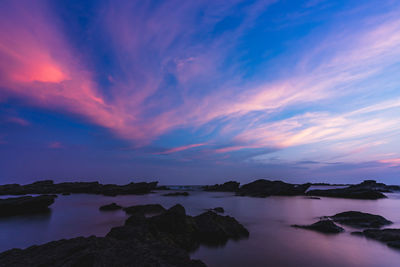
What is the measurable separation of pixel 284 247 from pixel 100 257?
40.5 ft

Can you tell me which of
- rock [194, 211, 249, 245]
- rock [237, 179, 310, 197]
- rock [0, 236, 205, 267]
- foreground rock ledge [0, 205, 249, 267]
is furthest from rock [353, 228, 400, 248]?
rock [237, 179, 310, 197]

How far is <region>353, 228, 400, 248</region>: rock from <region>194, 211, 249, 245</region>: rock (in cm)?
899

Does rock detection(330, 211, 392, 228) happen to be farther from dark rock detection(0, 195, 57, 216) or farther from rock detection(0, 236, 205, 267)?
dark rock detection(0, 195, 57, 216)

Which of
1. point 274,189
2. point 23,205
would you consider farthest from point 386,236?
point 274,189

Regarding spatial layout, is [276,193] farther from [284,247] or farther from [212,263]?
[212,263]

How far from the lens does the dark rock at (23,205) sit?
84.5 ft

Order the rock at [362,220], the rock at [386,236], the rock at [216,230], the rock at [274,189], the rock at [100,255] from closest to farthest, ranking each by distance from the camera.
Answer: the rock at [100,255]
the rock at [386,236]
the rock at [216,230]
the rock at [362,220]
the rock at [274,189]

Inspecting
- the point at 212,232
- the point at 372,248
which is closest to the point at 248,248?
the point at 212,232

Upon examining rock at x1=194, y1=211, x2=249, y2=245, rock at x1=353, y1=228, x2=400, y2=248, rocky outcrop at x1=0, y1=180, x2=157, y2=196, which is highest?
rocky outcrop at x1=0, y1=180, x2=157, y2=196

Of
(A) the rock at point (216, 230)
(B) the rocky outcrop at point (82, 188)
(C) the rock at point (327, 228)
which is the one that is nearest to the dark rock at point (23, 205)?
(A) the rock at point (216, 230)

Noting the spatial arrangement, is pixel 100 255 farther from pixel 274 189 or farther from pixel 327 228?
pixel 274 189

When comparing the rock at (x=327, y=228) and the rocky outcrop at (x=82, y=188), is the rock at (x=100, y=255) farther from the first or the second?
the rocky outcrop at (x=82, y=188)

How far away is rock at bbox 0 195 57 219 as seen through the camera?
25750 mm

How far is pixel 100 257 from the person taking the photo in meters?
5.84
